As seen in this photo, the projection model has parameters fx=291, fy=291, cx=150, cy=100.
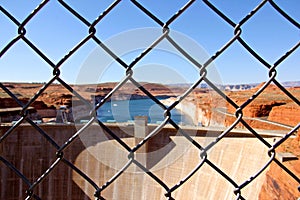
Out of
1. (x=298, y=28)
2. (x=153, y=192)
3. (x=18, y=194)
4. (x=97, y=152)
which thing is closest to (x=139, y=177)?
(x=153, y=192)

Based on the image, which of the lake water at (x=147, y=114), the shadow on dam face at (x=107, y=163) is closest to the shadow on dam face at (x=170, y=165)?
the shadow on dam face at (x=107, y=163)

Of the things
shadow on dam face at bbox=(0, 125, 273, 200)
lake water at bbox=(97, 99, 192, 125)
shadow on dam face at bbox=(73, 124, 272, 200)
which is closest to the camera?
lake water at bbox=(97, 99, 192, 125)

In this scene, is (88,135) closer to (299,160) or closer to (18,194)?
(18,194)

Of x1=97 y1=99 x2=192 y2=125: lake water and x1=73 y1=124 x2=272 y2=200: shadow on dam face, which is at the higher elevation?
x1=97 y1=99 x2=192 y2=125: lake water

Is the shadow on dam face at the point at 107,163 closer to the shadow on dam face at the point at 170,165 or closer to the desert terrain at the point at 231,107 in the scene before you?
the shadow on dam face at the point at 170,165

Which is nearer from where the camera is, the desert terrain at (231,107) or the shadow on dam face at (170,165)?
the desert terrain at (231,107)

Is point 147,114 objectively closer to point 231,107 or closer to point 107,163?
point 107,163

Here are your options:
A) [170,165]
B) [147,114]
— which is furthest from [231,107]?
[170,165]

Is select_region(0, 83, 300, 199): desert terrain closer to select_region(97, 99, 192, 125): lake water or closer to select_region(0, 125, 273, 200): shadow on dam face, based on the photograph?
select_region(97, 99, 192, 125): lake water

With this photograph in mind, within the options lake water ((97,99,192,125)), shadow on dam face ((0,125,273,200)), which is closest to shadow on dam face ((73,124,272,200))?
shadow on dam face ((0,125,273,200))
